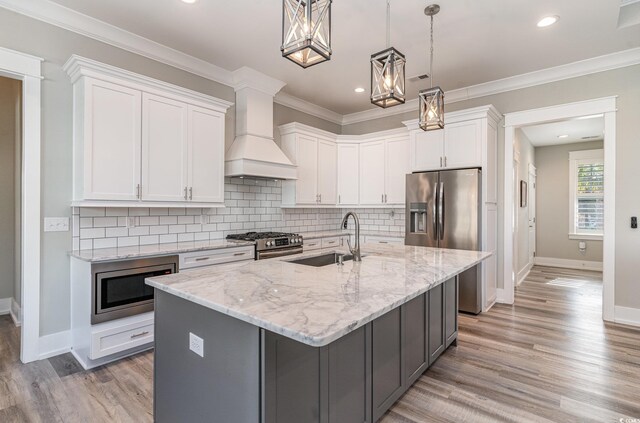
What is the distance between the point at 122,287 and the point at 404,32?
339cm

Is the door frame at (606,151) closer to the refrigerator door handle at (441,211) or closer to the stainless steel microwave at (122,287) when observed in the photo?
the refrigerator door handle at (441,211)

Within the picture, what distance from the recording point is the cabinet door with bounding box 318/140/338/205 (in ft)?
16.6

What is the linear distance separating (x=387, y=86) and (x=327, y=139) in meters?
3.09

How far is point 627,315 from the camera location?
11.8ft

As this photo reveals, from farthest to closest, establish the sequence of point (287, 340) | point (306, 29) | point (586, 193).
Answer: point (586, 193) → point (306, 29) → point (287, 340)

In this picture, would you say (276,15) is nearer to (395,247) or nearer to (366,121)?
(395,247)

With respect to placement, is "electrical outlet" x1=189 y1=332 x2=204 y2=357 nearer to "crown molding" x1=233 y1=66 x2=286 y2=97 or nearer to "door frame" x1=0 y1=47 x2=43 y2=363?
"door frame" x1=0 y1=47 x2=43 y2=363

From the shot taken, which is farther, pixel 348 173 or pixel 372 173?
pixel 348 173

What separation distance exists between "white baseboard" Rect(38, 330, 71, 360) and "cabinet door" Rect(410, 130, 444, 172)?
13.9ft

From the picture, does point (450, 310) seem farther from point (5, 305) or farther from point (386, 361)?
point (5, 305)

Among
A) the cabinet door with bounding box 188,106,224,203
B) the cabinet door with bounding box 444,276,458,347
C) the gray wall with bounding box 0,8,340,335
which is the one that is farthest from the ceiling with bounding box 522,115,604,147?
the gray wall with bounding box 0,8,340,335

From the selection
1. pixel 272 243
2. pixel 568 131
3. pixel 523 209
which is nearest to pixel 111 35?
pixel 272 243

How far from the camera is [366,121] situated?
18.8ft

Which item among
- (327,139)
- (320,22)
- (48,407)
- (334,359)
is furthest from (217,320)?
(327,139)
